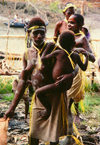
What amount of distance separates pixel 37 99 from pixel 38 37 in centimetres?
61

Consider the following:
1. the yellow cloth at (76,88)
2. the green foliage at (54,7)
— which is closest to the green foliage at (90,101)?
the yellow cloth at (76,88)

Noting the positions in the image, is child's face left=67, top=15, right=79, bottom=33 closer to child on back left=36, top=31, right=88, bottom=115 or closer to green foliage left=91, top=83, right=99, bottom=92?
child on back left=36, top=31, right=88, bottom=115

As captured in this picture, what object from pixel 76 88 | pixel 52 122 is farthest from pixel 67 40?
pixel 76 88

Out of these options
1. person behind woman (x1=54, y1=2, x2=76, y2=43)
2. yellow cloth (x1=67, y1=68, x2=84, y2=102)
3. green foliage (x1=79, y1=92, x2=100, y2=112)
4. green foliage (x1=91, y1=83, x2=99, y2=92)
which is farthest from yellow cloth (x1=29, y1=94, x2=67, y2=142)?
green foliage (x1=91, y1=83, x2=99, y2=92)

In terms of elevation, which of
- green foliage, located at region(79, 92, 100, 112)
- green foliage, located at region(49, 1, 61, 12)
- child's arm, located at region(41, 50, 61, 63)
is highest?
green foliage, located at region(49, 1, 61, 12)

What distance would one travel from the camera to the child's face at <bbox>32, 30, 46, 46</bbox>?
2.34 metres

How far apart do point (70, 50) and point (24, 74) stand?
1.69ft

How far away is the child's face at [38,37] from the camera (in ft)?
7.66

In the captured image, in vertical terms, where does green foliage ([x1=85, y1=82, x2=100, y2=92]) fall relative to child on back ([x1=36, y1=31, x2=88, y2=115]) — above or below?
below

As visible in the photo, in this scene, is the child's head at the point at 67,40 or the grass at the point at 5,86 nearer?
the child's head at the point at 67,40

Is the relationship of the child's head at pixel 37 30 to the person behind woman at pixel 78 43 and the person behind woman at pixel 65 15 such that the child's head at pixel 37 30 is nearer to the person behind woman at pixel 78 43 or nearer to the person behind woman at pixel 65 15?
the person behind woman at pixel 78 43

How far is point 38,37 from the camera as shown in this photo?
2328 mm

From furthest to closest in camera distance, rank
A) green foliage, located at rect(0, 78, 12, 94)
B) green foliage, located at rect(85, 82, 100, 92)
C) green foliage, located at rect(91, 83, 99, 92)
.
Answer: green foliage, located at rect(91, 83, 99, 92)
green foliage, located at rect(85, 82, 100, 92)
green foliage, located at rect(0, 78, 12, 94)

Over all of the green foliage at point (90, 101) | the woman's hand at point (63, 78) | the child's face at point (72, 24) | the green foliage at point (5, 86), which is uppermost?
the child's face at point (72, 24)
